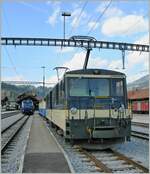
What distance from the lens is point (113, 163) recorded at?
11.8 meters

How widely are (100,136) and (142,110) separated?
164ft

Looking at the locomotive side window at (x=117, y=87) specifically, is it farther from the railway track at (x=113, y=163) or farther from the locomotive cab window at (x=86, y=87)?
the railway track at (x=113, y=163)

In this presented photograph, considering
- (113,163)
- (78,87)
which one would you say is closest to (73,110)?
(78,87)

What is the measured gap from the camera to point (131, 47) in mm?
39781

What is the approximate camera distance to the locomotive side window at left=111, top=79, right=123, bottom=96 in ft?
51.3

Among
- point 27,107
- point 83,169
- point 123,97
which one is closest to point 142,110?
point 27,107

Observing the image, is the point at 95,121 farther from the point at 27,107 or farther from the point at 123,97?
the point at 27,107

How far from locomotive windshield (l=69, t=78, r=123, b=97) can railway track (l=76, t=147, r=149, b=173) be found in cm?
213

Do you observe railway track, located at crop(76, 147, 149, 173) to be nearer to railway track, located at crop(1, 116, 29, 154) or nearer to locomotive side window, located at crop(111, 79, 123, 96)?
locomotive side window, located at crop(111, 79, 123, 96)

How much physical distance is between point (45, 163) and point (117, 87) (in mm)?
5162

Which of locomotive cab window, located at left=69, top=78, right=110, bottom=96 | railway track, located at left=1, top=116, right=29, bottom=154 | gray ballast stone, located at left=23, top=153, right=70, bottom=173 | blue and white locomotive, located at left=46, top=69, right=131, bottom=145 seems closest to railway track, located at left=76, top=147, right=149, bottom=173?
blue and white locomotive, located at left=46, top=69, right=131, bottom=145

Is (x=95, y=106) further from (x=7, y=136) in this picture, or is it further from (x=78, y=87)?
(x=7, y=136)

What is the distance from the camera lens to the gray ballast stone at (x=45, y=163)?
10.5m

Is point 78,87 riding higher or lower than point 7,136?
higher
